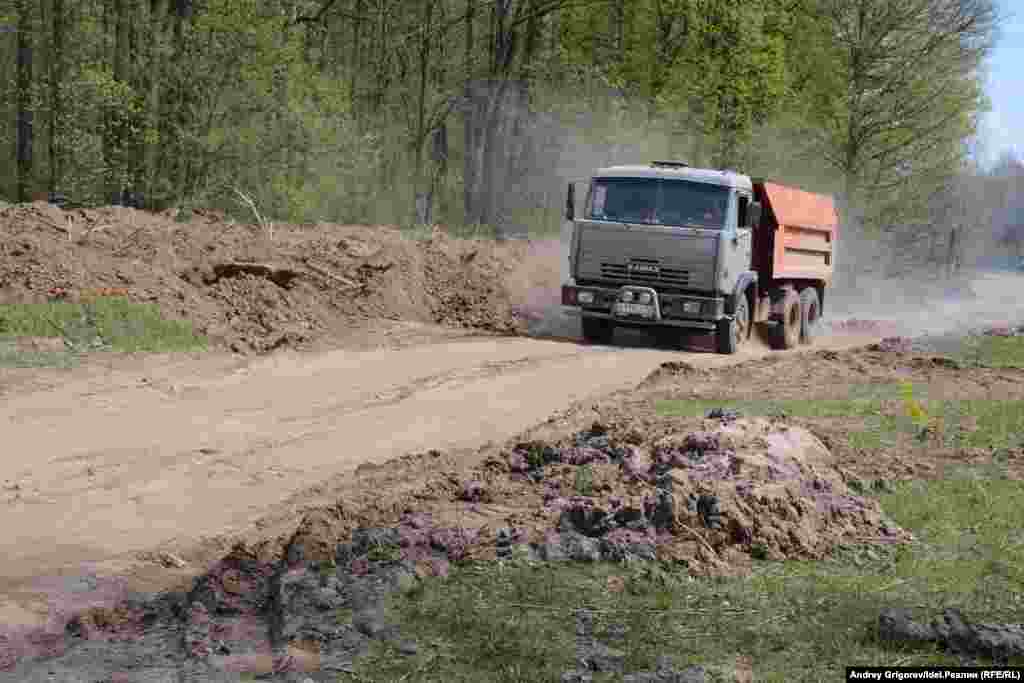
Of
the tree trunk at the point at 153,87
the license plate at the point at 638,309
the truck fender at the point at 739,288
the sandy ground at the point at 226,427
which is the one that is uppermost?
the tree trunk at the point at 153,87

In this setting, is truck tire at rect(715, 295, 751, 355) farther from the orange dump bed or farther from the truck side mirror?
the truck side mirror

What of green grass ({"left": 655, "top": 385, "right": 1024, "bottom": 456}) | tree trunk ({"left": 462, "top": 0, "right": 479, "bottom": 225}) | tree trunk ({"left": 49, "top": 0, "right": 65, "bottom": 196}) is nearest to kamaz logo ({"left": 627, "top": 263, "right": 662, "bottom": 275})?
green grass ({"left": 655, "top": 385, "right": 1024, "bottom": 456})

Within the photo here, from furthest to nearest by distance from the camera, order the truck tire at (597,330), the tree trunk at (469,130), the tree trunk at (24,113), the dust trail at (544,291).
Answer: the tree trunk at (469,130)
the tree trunk at (24,113)
the dust trail at (544,291)
the truck tire at (597,330)

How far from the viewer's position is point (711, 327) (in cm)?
1822

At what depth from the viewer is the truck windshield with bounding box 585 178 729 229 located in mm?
18047

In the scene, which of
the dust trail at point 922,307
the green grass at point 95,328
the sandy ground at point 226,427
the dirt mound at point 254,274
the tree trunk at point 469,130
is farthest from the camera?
the tree trunk at point 469,130

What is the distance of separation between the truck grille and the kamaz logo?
0.05 ft

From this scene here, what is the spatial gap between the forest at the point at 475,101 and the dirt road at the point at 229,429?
10829 millimetres

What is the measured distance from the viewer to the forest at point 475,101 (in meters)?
25.2

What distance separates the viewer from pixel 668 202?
18141 millimetres

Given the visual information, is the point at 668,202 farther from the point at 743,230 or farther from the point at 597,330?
the point at 597,330

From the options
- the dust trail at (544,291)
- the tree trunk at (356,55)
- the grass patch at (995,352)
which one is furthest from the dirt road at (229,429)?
the tree trunk at (356,55)

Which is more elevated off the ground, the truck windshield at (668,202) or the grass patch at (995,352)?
the truck windshield at (668,202)

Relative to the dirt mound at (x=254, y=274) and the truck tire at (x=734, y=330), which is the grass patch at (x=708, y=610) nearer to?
the dirt mound at (x=254, y=274)
